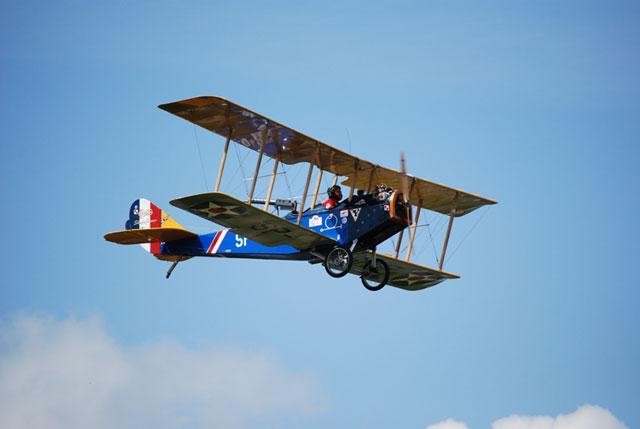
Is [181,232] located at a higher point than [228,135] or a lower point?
lower

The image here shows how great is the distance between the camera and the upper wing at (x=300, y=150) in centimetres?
2278

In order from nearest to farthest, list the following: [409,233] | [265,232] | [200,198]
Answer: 1. [200,198]
2. [265,232]
3. [409,233]

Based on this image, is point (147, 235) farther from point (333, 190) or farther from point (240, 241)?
point (333, 190)

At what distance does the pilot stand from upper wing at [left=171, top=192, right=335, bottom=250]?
0.72 meters

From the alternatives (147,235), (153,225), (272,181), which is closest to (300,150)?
(272,181)

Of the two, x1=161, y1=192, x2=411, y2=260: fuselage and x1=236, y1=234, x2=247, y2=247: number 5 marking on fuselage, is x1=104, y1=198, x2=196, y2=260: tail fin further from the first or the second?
x1=161, y1=192, x2=411, y2=260: fuselage

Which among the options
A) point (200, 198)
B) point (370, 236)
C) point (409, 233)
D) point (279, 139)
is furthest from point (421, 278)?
point (200, 198)

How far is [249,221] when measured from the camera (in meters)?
23.2

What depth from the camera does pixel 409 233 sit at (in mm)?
25641

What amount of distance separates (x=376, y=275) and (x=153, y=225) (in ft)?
16.8

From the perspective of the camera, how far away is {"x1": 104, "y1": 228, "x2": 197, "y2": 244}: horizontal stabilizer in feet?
83.2

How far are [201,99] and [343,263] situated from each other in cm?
425

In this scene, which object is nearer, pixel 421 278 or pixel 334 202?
pixel 334 202

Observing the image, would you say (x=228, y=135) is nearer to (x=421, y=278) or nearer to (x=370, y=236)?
(x=370, y=236)
